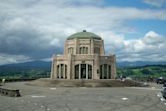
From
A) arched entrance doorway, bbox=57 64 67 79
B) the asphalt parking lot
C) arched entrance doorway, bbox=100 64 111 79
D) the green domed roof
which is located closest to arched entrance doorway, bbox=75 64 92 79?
arched entrance doorway, bbox=100 64 111 79

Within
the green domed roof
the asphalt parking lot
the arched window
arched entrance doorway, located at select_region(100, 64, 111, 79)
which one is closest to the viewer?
the asphalt parking lot

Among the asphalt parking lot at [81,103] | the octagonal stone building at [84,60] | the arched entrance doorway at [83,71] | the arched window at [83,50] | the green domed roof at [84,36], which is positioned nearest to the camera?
the asphalt parking lot at [81,103]

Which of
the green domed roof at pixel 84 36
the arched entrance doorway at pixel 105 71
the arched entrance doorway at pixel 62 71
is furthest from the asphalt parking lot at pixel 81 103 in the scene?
the green domed roof at pixel 84 36

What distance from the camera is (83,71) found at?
238 ft

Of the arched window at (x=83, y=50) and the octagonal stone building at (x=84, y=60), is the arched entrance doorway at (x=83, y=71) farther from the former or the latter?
the arched window at (x=83, y=50)

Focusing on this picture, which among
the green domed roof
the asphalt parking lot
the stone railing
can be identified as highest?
the green domed roof

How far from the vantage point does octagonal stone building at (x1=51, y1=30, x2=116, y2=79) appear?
70.9 m

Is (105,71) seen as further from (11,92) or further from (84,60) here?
(11,92)

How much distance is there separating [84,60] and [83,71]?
11.1 ft

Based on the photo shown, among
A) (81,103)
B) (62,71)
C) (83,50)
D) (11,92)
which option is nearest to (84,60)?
(83,50)

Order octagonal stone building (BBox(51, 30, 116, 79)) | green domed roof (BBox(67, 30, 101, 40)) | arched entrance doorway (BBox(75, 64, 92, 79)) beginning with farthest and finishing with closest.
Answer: green domed roof (BBox(67, 30, 101, 40)), arched entrance doorway (BBox(75, 64, 92, 79)), octagonal stone building (BBox(51, 30, 116, 79))

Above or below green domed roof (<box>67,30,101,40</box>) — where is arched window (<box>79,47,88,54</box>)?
below

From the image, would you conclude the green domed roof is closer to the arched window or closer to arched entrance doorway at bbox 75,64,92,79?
the arched window

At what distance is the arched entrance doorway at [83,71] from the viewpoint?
7125 centimetres
